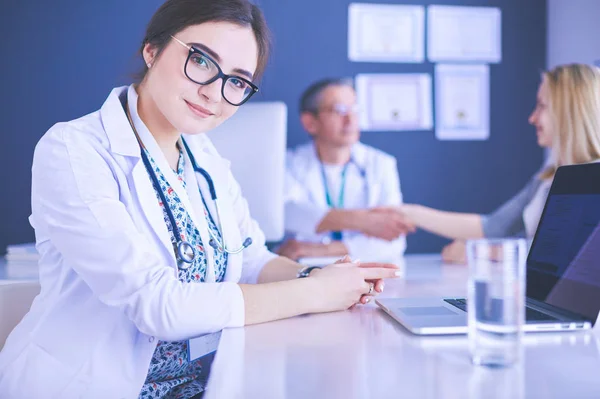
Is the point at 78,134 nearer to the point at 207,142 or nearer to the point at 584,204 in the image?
the point at 207,142

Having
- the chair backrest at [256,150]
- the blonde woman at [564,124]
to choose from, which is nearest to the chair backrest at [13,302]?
the chair backrest at [256,150]

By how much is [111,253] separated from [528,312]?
676 mm

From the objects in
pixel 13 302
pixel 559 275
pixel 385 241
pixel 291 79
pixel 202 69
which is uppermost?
pixel 291 79

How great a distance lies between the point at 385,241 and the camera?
9.30ft

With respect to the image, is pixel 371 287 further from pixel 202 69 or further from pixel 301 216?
pixel 301 216

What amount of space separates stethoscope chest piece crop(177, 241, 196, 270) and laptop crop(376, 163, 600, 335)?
388 mm

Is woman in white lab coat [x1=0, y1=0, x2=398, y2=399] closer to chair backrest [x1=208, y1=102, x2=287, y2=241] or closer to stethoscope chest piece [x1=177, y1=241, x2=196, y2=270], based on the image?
stethoscope chest piece [x1=177, y1=241, x2=196, y2=270]

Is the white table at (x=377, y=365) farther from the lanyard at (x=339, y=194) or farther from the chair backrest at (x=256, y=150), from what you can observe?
the lanyard at (x=339, y=194)

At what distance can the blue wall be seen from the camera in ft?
10.0

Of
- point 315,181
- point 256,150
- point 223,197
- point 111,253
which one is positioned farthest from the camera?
point 315,181

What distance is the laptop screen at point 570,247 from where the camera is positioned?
854 millimetres

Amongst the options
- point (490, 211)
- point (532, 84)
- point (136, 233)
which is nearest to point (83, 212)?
point (136, 233)

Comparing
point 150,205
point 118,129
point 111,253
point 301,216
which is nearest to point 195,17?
point 118,129

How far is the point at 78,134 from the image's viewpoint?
41.9 inches
